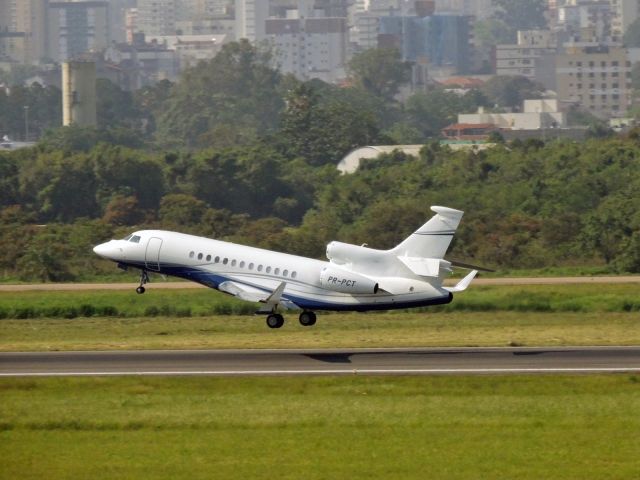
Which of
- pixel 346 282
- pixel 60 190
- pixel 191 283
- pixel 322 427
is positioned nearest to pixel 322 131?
pixel 60 190

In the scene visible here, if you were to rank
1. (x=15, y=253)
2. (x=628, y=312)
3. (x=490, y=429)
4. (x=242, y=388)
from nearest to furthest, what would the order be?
(x=490, y=429) < (x=242, y=388) < (x=628, y=312) < (x=15, y=253)

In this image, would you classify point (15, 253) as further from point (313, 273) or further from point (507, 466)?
point (507, 466)

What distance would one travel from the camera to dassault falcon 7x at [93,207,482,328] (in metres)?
52.0

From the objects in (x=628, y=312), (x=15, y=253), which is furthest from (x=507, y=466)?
(x=15, y=253)

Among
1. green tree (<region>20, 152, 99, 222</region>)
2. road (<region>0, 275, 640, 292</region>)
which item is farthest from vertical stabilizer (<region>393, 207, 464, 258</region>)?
green tree (<region>20, 152, 99, 222</region>)

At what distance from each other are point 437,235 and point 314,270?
17.2 feet

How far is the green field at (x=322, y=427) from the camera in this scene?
1177 inches

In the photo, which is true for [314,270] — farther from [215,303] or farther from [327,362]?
[327,362]

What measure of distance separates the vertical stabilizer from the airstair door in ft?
34.6

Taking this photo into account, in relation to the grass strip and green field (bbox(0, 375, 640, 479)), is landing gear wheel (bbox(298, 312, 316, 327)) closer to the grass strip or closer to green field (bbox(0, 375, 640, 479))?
the grass strip

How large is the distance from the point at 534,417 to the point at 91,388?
11726 millimetres

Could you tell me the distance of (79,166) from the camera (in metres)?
121

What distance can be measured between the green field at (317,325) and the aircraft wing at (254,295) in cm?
98

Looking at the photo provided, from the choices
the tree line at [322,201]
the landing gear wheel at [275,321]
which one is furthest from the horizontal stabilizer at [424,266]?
the tree line at [322,201]
